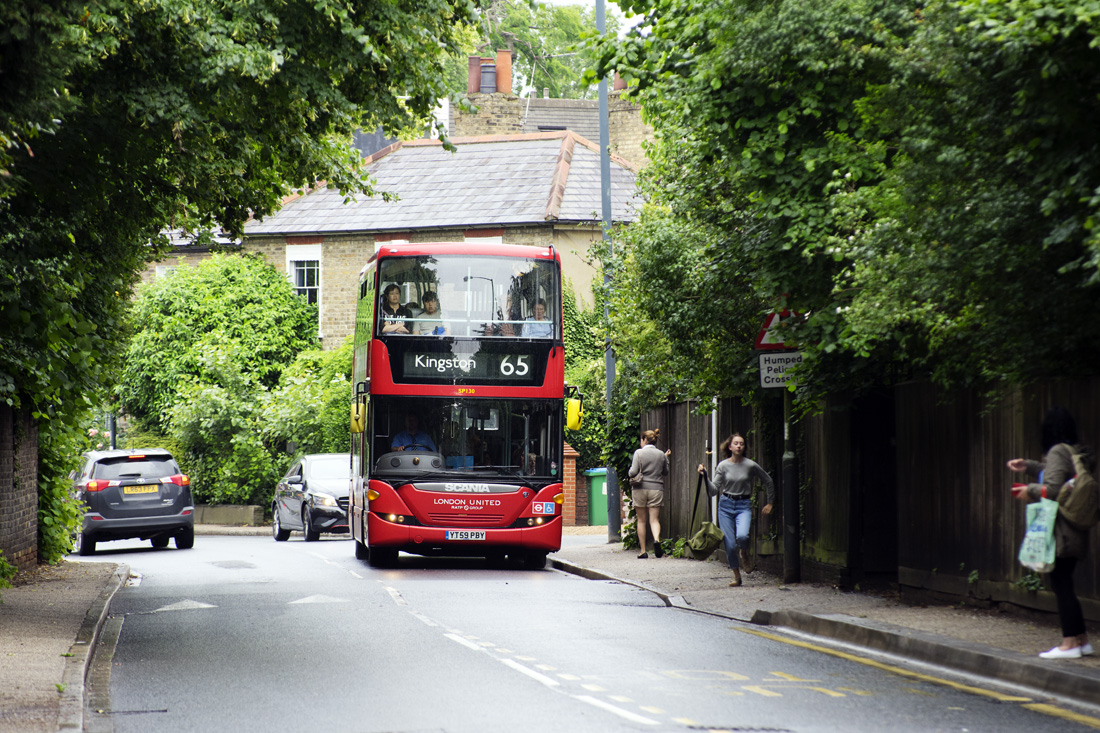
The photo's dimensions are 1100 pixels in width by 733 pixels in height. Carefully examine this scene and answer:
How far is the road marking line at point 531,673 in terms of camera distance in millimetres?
9121

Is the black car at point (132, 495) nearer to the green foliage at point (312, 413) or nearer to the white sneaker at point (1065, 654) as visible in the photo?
the green foliage at point (312, 413)

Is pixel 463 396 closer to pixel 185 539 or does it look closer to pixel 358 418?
pixel 358 418

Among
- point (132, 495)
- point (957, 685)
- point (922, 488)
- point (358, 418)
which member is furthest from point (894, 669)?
point (132, 495)

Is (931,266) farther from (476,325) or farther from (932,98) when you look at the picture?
(476,325)

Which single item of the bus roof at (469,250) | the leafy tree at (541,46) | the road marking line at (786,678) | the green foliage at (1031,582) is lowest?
the road marking line at (786,678)

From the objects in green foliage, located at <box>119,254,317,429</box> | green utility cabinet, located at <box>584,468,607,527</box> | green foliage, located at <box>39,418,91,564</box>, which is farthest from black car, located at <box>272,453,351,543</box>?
green foliage, located at <box>119,254,317,429</box>

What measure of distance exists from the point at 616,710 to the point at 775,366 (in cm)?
765

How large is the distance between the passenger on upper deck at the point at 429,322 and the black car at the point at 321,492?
10179 mm

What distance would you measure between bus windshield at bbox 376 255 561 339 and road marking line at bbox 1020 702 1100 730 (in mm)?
11435

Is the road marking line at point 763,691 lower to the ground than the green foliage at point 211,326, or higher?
lower

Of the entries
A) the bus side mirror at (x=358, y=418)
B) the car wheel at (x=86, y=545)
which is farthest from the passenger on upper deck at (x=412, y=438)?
the car wheel at (x=86, y=545)

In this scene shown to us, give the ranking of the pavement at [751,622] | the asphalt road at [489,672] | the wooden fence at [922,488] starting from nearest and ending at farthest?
the asphalt road at [489,672]
the pavement at [751,622]
the wooden fence at [922,488]

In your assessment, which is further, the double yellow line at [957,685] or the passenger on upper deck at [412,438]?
the passenger on upper deck at [412,438]

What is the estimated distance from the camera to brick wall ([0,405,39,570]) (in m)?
17.1
